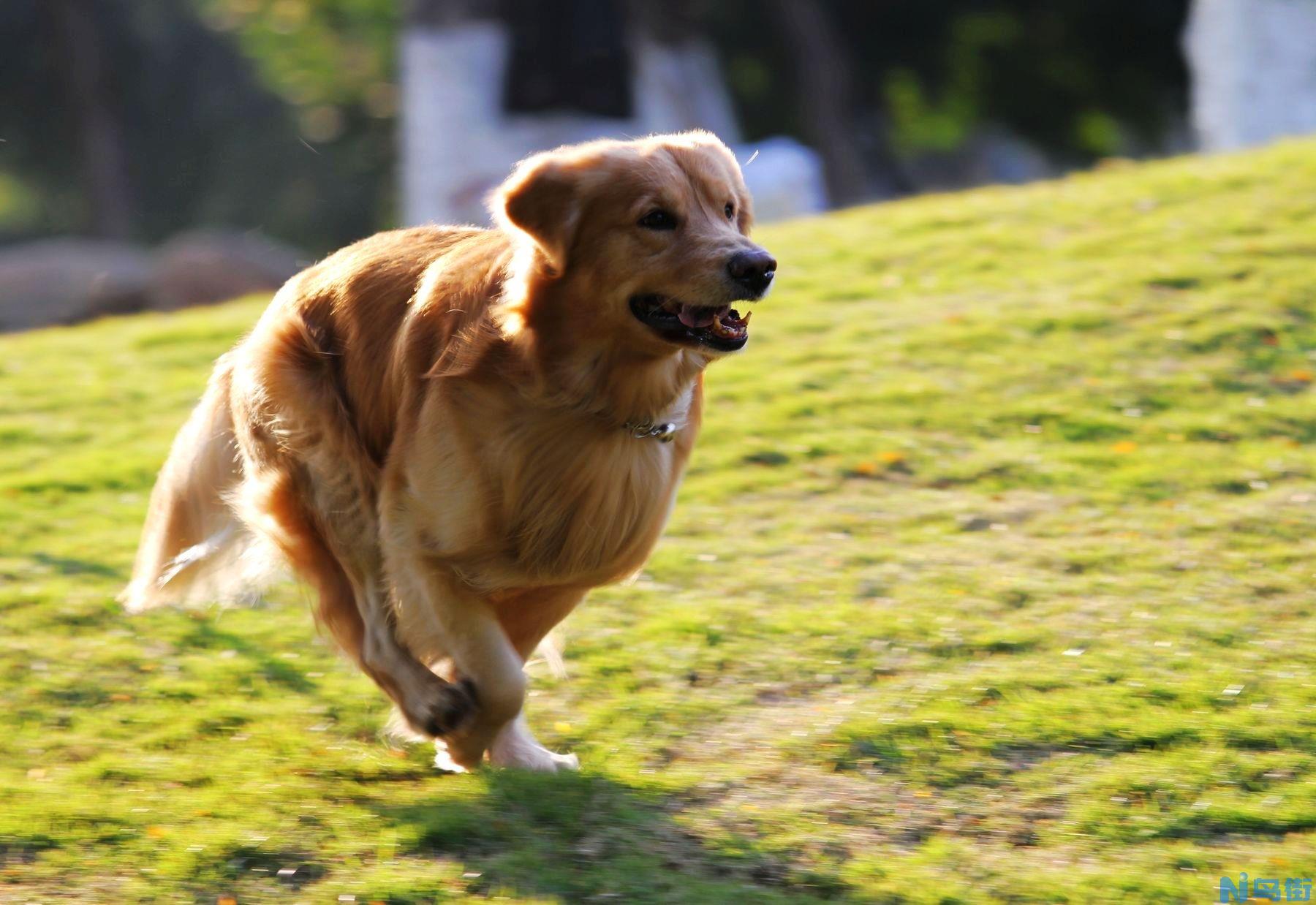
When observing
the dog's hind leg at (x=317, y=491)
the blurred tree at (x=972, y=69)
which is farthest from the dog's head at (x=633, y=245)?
the blurred tree at (x=972, y=69)

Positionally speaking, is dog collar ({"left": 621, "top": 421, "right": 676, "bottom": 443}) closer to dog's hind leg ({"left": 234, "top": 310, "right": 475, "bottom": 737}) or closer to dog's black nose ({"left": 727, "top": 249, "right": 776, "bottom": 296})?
dog's black nose ({"left": 727, "top": 249, "right": 776, "bottom": 296})

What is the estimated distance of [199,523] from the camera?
599 centimetres

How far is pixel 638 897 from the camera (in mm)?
4305

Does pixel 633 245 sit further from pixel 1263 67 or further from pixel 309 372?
pixel 1263 67

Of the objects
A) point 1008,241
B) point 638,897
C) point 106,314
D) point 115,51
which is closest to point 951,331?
point 1008,241

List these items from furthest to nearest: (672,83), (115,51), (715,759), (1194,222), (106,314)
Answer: (115,51)
(672,83)
(106,314)
(1194,222)
(715,759)

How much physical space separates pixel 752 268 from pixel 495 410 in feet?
3.07

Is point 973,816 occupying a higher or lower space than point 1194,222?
lower

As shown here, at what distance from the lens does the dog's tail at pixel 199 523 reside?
5.86m

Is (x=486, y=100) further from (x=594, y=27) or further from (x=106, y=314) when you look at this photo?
(x=106, y=314)

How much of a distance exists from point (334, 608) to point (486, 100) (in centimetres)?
1744

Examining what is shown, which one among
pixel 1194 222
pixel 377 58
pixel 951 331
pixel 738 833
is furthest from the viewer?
pixel 377 58

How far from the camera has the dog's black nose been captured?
4.51m

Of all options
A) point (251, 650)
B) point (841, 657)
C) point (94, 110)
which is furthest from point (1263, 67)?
point (94, 110)
